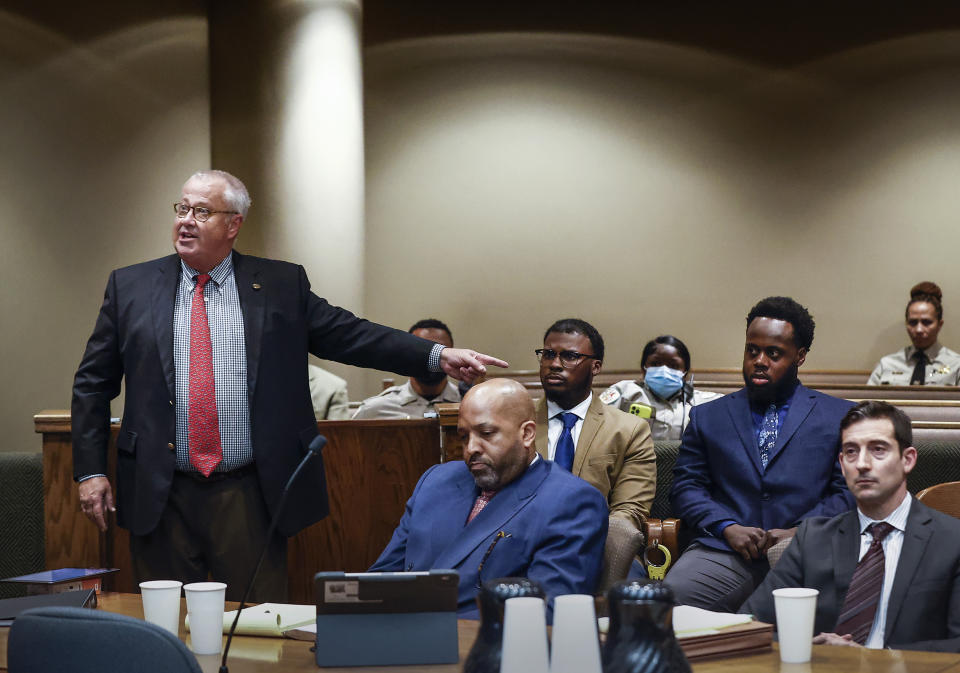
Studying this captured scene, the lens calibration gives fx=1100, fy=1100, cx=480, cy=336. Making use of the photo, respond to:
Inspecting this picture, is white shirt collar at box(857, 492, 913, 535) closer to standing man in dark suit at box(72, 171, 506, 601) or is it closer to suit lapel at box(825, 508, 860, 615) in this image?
suit lapel at box(825, 508, 860, 615)

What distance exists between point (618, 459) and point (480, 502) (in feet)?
3.11

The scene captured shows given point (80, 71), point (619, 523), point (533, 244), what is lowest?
point (619, 523)

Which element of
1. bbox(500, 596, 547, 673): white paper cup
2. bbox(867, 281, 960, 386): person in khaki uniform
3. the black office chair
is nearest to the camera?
the black office chair

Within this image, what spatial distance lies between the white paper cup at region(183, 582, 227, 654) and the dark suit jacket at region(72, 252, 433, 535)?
0.97m

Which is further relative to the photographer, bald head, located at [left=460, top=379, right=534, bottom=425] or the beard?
the beard

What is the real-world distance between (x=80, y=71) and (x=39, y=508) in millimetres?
2596

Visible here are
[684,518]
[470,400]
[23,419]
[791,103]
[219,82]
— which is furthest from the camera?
[791,103]

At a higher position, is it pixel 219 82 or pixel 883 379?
pixel 219 82

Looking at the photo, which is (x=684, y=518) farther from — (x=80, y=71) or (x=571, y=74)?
(x=571, y=74)

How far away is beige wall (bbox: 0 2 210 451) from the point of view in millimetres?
5223

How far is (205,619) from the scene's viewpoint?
5.93ft

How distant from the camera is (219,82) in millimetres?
6551

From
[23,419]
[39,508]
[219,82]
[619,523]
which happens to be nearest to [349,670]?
[619,523]

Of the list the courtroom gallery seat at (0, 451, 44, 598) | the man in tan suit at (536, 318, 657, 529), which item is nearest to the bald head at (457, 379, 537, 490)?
the man in tan suit at (536, 318, 657, 529)
